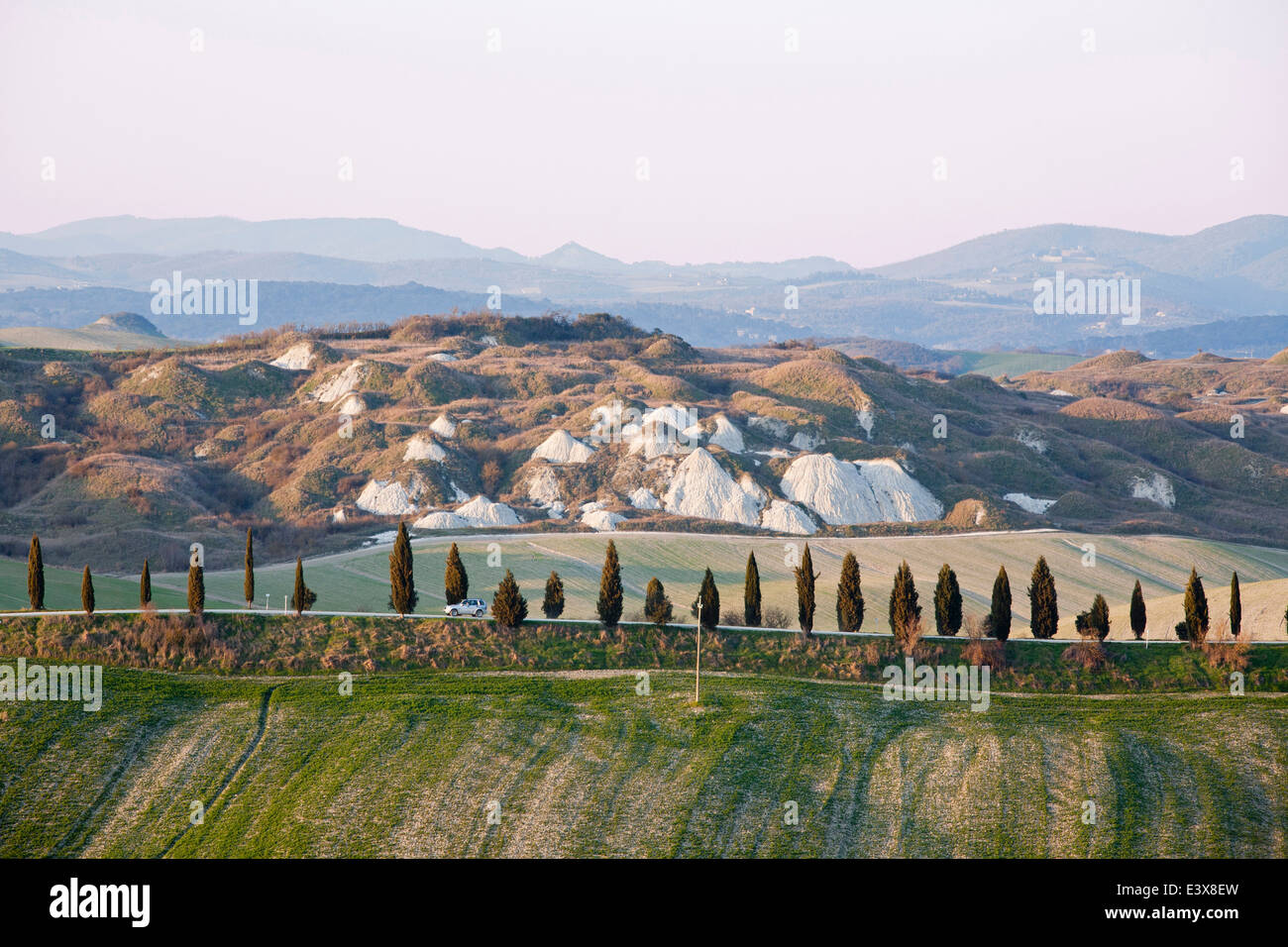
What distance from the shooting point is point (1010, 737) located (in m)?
48.8

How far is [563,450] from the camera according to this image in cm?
11462

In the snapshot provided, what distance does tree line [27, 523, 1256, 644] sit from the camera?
189 feet

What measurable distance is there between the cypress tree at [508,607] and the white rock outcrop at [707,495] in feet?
147

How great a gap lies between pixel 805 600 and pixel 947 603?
6.31 m

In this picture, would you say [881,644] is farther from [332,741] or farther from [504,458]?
[504,458]

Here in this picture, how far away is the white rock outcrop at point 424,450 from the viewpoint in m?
113

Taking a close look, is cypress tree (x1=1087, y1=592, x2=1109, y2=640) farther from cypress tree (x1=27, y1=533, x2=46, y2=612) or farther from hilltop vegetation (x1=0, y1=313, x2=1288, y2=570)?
cypress tree (x1=27, y1=533, x2=46, y2=612)

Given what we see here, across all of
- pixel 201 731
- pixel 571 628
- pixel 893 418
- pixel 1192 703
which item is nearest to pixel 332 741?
pixel 201 731

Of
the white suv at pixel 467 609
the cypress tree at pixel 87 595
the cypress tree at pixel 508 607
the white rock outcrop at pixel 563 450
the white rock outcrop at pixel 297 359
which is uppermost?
the white rock outcrop at pixel 297 359

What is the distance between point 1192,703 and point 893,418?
271 ft

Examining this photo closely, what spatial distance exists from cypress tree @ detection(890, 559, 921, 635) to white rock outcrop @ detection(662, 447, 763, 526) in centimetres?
4304

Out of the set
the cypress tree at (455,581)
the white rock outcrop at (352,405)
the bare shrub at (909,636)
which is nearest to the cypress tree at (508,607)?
the cypress tree at (455,581)

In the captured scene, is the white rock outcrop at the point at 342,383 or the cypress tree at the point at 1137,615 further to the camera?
the white rock outcrop at the point at 342,383

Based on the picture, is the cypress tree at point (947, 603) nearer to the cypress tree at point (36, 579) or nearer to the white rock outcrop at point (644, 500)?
the cypress tree at point (36, 579)
